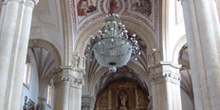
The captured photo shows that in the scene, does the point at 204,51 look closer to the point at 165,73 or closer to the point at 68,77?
the point at 165,73

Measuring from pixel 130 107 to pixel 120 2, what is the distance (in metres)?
12.3

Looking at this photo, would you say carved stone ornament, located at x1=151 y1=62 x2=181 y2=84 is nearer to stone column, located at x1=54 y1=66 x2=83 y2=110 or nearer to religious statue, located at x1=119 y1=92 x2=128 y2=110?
stone column, located at x1=54 y1=66 x2=83 y2=110

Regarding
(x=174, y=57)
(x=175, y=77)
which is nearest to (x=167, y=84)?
(x=175, y=77)

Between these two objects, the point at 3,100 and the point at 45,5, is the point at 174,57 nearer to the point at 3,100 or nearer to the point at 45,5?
the point at 45,5

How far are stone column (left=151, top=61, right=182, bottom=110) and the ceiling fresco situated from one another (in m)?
1.91

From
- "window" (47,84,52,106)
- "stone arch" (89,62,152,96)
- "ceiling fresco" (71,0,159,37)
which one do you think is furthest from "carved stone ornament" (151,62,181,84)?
"window" (47,84,52,106)

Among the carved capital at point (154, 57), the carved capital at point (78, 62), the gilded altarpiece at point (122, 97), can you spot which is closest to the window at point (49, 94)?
the gilded altarpiece at point (122, 97)

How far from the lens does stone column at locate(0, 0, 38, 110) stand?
619 centimetres

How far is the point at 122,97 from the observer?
24.3 m

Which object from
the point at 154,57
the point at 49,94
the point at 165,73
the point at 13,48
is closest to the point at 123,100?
the point at 49,94

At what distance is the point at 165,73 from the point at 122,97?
12799 millimetres

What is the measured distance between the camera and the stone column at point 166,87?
37.9 feet

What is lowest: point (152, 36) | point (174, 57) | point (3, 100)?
point (3, 100)

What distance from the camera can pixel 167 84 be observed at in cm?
1172
